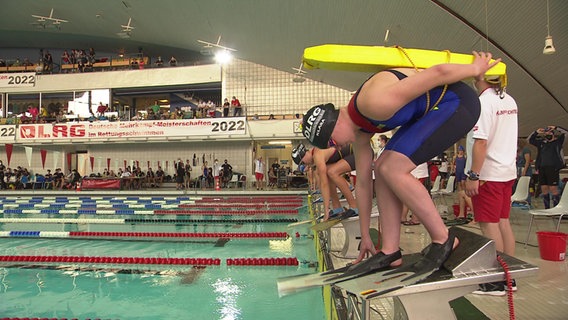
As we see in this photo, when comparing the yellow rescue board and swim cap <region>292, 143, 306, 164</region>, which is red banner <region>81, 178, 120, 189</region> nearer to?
swim cap <region>292, 143, 306, 164</region>

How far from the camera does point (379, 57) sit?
2.02 m

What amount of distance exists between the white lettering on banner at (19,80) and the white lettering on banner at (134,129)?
3633mm

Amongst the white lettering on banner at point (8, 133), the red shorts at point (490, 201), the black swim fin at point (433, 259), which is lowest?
the black swim fin at point (433, 259)

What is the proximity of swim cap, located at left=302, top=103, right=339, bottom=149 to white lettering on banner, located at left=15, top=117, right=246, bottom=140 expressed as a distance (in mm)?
16251

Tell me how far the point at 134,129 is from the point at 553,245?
60.5 ft

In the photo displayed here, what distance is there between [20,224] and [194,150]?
1239 cm

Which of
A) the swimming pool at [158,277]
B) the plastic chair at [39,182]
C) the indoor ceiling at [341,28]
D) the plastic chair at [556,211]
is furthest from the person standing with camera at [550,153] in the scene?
the plastic chair at [39,182]

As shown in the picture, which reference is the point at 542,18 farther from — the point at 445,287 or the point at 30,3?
the point at 30,3

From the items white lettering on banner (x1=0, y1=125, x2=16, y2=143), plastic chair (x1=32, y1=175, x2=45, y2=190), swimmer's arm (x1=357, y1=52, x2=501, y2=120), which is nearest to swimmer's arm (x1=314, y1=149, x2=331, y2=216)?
swimmer's arm (x1=357, y1=52, x2=501, y2=120)

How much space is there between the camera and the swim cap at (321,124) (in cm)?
183

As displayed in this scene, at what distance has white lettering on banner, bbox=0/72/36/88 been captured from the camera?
2139cm

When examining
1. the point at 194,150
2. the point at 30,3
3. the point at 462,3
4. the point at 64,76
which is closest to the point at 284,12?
the point at 462,3

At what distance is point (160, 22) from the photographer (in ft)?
59.0

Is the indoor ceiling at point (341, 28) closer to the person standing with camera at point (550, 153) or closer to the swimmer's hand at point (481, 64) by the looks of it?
the person standing with camera at point (550, 153)
